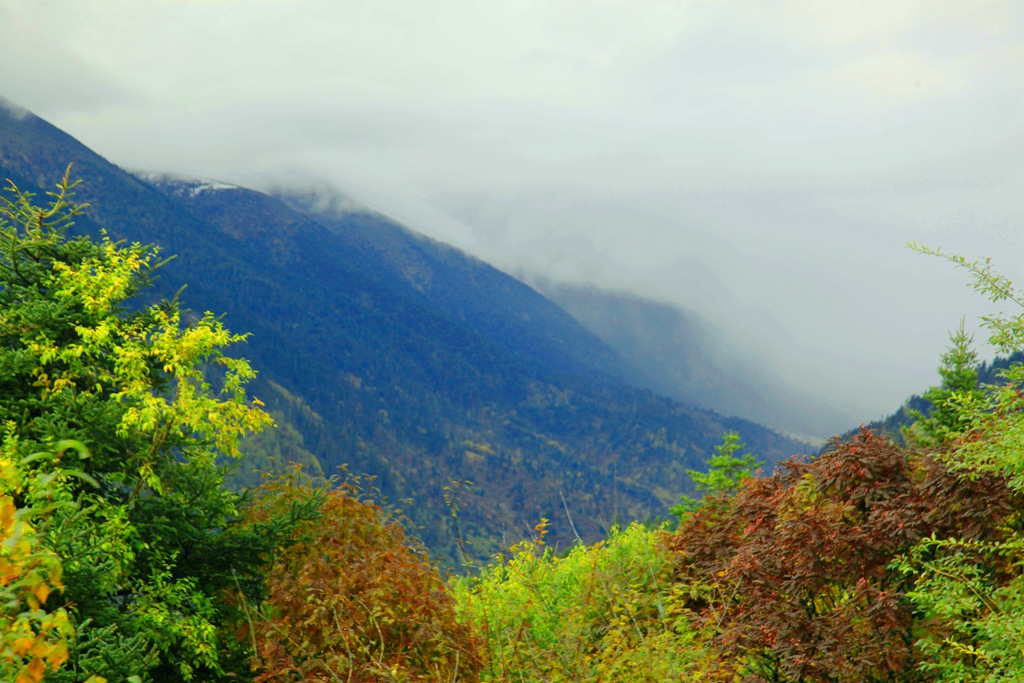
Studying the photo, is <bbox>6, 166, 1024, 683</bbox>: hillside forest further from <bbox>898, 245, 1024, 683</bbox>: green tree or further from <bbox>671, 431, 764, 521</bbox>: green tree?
<bbox>671, 431, 764, 521</bbox>: green tree

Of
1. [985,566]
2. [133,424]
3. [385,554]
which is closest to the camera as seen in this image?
[985,566]

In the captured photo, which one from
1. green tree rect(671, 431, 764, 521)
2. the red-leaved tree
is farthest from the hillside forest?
A: green tree rect(671, 431, 764, 521)

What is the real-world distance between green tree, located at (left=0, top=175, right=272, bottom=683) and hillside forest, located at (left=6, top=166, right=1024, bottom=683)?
0.19 ft

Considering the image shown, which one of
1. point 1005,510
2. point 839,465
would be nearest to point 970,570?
point 1005,510

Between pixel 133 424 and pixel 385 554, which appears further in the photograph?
pixel 133 424

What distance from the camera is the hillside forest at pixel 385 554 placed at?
8719 mm

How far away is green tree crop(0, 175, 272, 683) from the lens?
12727mm

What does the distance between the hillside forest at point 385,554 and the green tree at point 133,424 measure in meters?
0.06

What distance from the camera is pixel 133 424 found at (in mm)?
13859

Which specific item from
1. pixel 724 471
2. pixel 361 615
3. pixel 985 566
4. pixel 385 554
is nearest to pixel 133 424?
pixel 385 554

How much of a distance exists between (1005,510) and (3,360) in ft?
50.6

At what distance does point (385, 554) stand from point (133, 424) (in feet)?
17.8

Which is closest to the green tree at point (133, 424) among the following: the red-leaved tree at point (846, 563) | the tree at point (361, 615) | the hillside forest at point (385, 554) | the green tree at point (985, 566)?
the hillside forest at point (385, 554)

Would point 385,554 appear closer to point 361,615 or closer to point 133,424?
point 361,615
